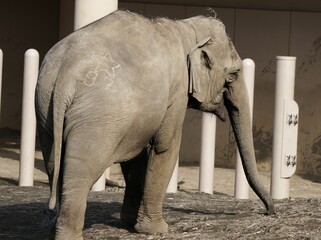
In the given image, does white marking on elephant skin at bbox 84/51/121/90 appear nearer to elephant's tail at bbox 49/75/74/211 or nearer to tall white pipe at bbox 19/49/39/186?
elephant's tail at bbox 49/75/74/211

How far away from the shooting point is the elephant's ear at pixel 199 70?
888 cm

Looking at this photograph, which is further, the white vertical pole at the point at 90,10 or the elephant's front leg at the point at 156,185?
the white vertical pole at the point at 90,10

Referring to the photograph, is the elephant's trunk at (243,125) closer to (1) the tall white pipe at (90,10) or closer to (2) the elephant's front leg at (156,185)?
(2) the elephant's front leg at (156,185)

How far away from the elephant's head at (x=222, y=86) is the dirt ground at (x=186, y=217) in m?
0.38

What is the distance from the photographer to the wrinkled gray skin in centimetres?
802

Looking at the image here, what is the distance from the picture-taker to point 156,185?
8992 mm

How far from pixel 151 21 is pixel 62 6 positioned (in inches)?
331

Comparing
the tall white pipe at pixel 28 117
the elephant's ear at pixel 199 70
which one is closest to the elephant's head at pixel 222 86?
the elephant's ear at pixel 199 70

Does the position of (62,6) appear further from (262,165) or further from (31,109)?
(31,109)

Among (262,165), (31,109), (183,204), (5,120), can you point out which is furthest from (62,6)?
(183,204)

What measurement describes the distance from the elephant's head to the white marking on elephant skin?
88 centimetres

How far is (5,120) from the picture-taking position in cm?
1719

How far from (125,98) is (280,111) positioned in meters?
4.78

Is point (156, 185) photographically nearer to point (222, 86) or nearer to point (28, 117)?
point (222, 86)
